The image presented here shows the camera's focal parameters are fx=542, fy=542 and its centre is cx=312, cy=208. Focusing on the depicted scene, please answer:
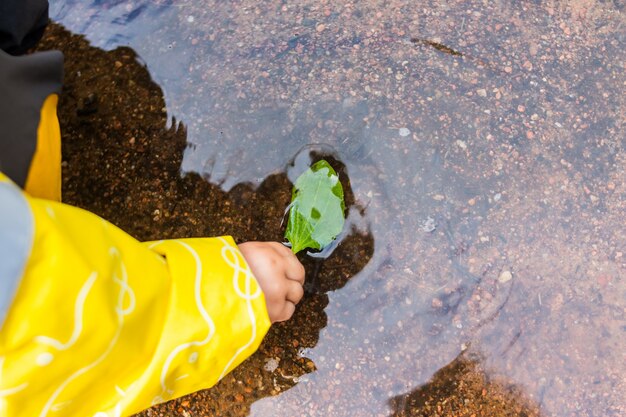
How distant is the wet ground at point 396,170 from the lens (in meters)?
1.18

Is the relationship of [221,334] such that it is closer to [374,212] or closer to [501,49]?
[374,212]

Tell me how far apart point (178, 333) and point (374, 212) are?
1.76 feet

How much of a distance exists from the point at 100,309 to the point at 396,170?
74 centimetres

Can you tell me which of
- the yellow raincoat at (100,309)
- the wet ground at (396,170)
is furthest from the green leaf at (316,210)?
the yellow raincoat at (100,309)

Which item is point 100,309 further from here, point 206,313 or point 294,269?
point 294,269

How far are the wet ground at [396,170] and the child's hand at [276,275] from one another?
0.27 feet

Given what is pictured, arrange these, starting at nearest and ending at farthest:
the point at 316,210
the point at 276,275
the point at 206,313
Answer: the point at 206,313, the point at 276,275, the point at 316,210

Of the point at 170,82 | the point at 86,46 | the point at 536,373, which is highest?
the point at 86,46

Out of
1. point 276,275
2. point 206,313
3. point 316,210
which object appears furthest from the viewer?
point 316,210

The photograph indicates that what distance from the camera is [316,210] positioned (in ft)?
4.01

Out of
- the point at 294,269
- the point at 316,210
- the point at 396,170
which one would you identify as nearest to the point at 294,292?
the point at 294,269

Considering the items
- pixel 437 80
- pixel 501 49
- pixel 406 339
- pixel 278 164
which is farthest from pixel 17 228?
pixel 501 49

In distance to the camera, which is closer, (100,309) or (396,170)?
A: (100,309)

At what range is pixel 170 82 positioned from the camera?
1.33m
